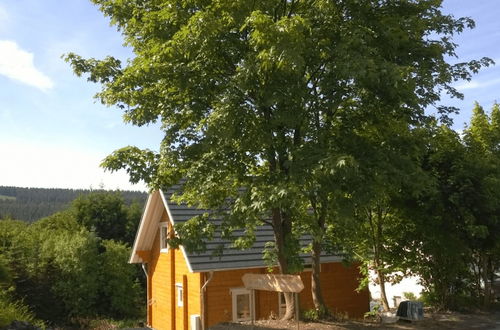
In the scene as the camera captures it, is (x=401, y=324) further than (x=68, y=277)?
No

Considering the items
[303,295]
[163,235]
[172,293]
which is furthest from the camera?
[163,235]

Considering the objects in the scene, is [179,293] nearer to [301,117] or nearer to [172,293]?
[172,293]

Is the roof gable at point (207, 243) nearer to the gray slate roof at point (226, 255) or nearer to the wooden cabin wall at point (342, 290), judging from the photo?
the gray slate roof at point (226, 255)

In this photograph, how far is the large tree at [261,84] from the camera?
31.9ft

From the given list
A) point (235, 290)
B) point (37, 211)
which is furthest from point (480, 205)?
point (37, 211)

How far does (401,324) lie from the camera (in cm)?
1300

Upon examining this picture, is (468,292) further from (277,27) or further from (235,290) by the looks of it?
(277,27)

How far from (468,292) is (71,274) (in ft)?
71.6

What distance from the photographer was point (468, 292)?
16359 mm

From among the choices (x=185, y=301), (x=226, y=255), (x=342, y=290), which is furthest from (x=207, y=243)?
(x=342, y=290)

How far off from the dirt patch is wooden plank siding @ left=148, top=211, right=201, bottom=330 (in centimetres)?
516

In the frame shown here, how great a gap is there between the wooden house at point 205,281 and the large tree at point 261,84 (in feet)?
12.0

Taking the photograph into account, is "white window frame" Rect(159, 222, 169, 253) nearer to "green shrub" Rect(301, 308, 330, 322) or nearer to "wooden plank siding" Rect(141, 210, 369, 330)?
"wooden plank siding" Rect(141, 210, 369, 330)

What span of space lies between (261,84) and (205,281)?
30.2 ft
